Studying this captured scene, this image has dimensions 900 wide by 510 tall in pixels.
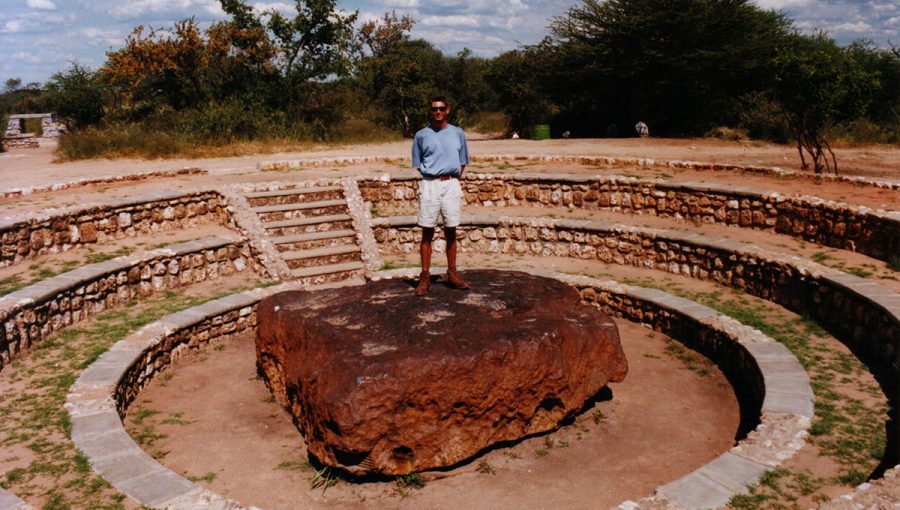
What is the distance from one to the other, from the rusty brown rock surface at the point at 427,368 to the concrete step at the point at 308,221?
4.37 meters

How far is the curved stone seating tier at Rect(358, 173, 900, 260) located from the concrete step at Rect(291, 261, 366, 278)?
117 inches

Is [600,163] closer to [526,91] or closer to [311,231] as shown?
[311,231]

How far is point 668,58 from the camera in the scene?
23.5 metres

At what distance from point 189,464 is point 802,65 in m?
18.3

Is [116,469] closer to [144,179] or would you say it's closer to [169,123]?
[144,179]

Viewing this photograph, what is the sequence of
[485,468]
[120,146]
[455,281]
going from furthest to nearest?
[120,146] → [455,281] → [485,468]

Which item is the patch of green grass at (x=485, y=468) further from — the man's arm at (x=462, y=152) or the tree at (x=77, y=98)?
the tree at (x=77, y=98)

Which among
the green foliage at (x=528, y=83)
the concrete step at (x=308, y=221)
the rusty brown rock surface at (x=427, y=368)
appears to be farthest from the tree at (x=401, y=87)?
the rusty brown rock surface at (x=427, y=368)

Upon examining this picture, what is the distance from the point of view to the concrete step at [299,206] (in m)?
11.5

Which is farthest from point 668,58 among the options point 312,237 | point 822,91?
point 312,237

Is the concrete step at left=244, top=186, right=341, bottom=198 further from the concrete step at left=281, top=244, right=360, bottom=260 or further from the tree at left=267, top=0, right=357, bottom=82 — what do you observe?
the tree at left=267, top=0, right=357, bottom=82

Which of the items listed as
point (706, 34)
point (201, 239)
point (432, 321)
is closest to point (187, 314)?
point (201, 239)

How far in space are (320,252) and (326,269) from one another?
1.54ft

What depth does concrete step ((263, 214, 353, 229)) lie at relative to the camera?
435 inches
